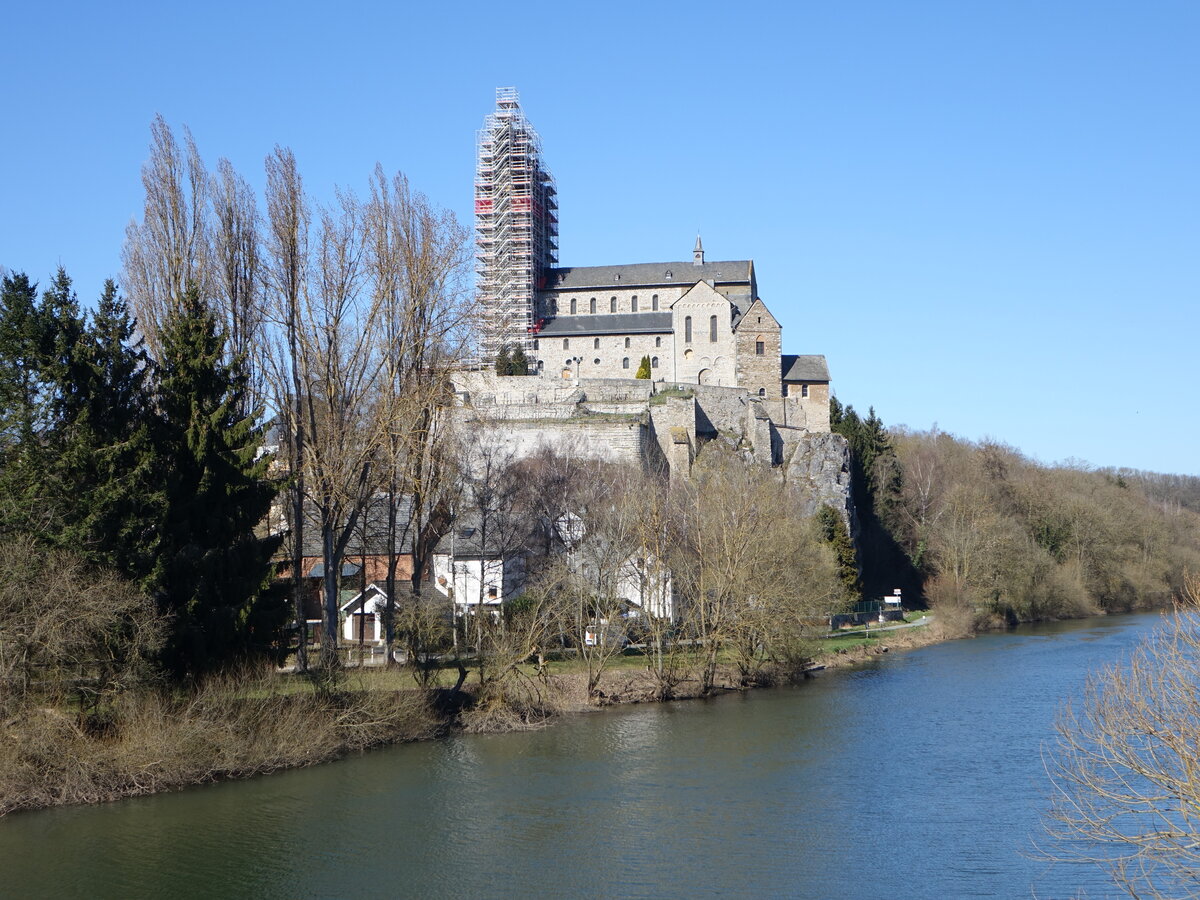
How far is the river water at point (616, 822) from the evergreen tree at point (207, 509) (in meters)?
2.64

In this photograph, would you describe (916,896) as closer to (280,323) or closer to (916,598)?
(280,323)

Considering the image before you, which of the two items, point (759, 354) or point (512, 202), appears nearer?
point (759, 354)

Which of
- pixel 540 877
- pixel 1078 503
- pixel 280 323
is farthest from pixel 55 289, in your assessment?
pixel 1078 503

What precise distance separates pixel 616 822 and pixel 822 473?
34.2 meters

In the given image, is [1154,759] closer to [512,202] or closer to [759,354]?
[759,354]

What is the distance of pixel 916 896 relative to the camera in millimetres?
13281

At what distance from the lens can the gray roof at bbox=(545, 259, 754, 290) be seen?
2505 inches

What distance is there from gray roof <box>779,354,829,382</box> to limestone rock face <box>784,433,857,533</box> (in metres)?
5.46

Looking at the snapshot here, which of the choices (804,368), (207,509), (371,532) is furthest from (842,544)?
(207,509)

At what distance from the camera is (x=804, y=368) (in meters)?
57.2

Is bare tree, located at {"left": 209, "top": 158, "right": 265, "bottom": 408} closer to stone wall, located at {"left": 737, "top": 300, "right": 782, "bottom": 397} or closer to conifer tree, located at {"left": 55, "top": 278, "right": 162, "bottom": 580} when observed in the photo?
conifer tree, located at {"left": 55, "top": 278, "right": 162, "bottom": 580}

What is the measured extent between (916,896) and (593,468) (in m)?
29.1

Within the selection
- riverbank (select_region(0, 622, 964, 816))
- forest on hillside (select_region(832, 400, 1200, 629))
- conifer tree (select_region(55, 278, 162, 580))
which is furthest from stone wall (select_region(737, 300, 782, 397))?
conifer tree (select_region(55, 278, 162, 580))

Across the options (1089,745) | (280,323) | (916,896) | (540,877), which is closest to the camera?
(916,896)
